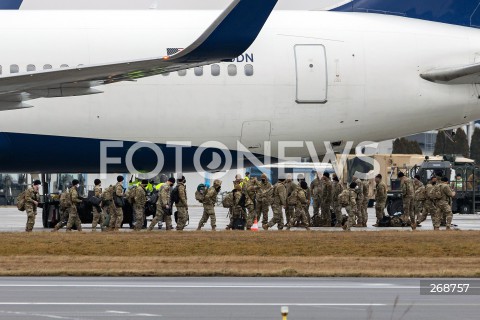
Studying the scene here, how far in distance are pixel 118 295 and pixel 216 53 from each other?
344 inches

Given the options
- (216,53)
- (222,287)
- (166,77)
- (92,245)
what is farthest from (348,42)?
(222,287)

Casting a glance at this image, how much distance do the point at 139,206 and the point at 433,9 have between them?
954 cm

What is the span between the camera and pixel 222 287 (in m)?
18.4

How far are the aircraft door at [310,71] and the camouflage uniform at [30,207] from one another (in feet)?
24.0

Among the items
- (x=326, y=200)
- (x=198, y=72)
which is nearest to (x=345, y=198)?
(x=326, y=200)

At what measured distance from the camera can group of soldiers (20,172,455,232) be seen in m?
31.8

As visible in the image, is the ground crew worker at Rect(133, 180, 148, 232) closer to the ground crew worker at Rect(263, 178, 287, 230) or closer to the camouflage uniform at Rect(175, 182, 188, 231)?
the camouflage uniform at Rect(175, 182, 188, 231)

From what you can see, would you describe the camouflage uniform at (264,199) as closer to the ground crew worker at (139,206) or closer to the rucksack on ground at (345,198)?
the rucksack on ground at (345,198)

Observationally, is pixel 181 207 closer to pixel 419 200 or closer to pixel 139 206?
pixel 139 206

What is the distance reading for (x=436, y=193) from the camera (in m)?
32.6

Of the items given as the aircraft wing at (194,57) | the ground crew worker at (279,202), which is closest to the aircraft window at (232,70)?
the ground crew worker at (279,202)

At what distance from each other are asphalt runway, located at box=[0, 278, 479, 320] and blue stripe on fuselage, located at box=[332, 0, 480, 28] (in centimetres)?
1400

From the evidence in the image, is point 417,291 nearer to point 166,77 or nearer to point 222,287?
point 222,287

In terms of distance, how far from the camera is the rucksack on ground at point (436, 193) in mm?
32562
